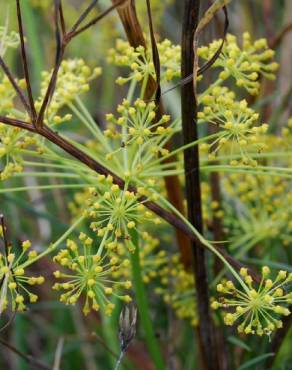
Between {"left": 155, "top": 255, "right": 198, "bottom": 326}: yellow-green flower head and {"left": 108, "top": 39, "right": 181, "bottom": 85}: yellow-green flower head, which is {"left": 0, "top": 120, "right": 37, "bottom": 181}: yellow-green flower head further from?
{"left": 155, "top": 255, "right": 198, "bottom": 326}: yellow-green flower head

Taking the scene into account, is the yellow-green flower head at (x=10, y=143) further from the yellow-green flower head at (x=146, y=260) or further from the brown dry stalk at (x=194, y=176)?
the yellow-green flower head at (x=146, y=260)

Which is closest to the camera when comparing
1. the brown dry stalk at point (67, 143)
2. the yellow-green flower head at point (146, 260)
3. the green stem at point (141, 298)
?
the brown dry stalk at point (67, 143)

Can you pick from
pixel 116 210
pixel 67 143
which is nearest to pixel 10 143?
pixel 67 143

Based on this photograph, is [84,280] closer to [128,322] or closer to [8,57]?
[128,322]

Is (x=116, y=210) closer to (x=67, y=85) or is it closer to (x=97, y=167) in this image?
(x=97, y=167)

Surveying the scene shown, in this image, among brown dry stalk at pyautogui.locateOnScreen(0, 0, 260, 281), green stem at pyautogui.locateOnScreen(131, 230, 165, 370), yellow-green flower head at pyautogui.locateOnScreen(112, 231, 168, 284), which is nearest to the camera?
brown dry stalk at pyautogui.locateOnScreen(0, 0, 260, 281)

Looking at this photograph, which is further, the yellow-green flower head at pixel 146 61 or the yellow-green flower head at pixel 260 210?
the yellow-green flower head at pixel 260 210

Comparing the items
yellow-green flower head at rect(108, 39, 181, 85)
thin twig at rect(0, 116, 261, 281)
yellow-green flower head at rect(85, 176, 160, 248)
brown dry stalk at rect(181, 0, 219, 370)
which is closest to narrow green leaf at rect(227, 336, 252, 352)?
brown dry stalk at rect(181, 0, 219, 370)

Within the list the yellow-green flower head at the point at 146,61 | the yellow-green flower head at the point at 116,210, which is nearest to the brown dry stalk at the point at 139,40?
the yellow-green flower head at the point at 146,61

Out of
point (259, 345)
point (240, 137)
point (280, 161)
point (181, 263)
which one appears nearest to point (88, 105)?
point (280, 161)

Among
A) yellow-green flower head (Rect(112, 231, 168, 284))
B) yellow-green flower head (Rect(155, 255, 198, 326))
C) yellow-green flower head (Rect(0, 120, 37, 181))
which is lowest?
yellow-green flower head (Rect(155, 255, 198, 326))

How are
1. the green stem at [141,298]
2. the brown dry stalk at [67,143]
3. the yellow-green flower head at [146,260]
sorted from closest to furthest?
the brown dry stalk at [67,143], the green stem at [141,298], the yellow-green flower head at [146,260]
